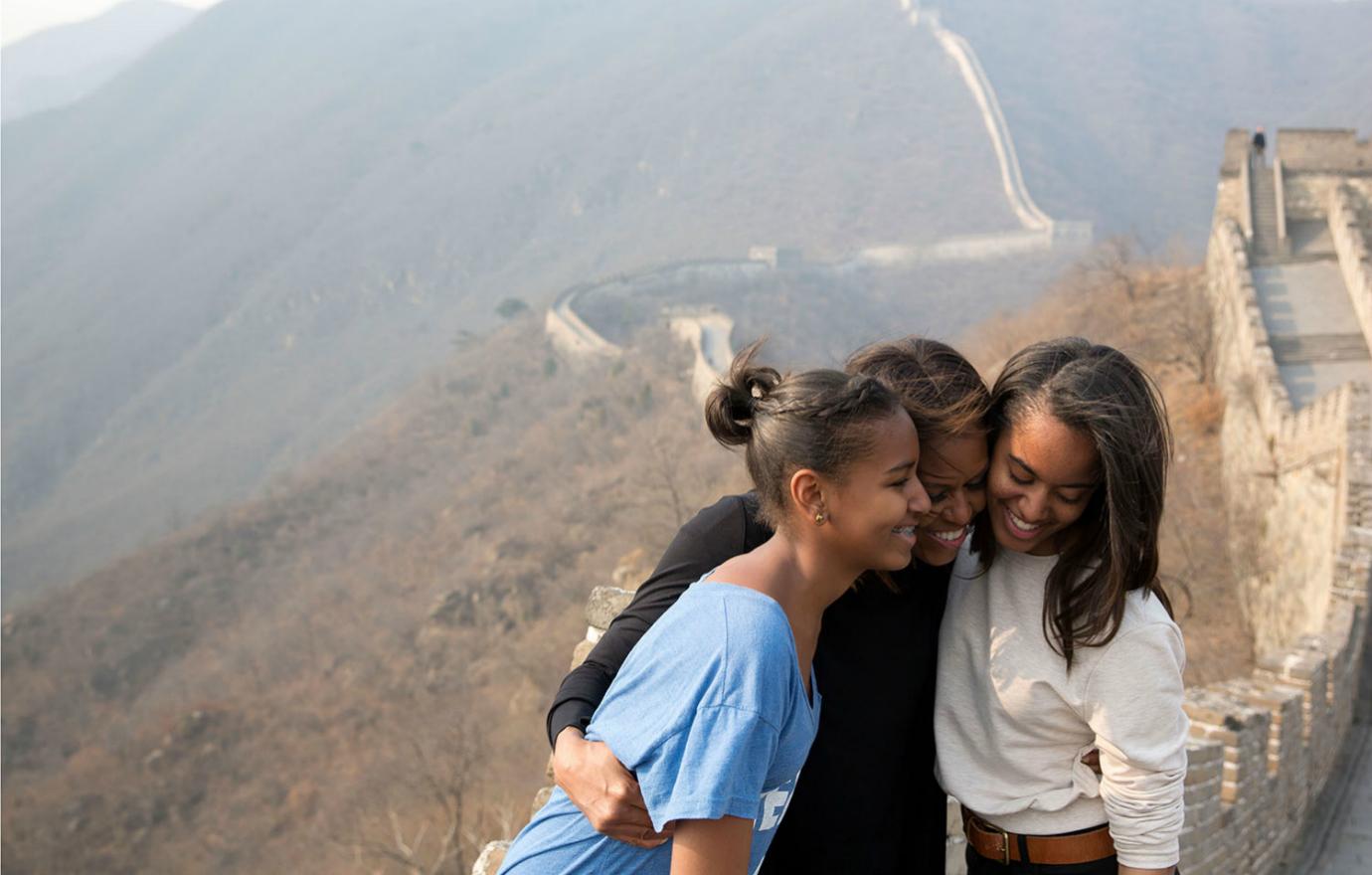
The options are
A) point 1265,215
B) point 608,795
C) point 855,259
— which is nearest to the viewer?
point 608,795

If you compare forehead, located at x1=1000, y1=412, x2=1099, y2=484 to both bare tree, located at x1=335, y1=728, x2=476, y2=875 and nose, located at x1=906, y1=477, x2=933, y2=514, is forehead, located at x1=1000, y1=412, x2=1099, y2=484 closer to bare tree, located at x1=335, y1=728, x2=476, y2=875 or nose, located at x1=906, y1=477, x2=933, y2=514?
nose, located at x1=906, y1=477, x2=933, y2=514

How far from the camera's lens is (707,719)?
1405 millimetres

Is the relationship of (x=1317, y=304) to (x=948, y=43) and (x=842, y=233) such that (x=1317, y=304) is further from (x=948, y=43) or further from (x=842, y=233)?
(x=948, y=43)

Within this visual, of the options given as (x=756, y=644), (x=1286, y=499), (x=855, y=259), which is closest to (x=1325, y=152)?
(x=1286, y=499)

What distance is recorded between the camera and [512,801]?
15648 millimetres

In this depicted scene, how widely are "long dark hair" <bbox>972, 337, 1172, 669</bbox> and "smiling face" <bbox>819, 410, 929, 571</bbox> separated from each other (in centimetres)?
33

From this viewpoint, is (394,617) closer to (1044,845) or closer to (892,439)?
(1044,845)

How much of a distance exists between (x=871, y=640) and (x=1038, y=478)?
408mm

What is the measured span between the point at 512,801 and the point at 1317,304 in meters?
13.3

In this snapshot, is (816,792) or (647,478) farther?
(647,478)

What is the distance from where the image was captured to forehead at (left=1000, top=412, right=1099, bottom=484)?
1.84m

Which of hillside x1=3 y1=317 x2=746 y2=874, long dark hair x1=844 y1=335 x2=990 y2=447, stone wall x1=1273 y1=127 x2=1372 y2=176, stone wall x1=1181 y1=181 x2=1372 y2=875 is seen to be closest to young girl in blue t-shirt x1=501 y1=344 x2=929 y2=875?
long dark hair x1=844 y1=335 x2=990 y2=447

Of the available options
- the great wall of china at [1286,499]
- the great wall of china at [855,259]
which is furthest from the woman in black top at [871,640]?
the great wall of china at [855,259]

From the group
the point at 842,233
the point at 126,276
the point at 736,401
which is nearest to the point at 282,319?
the point at 126,276
